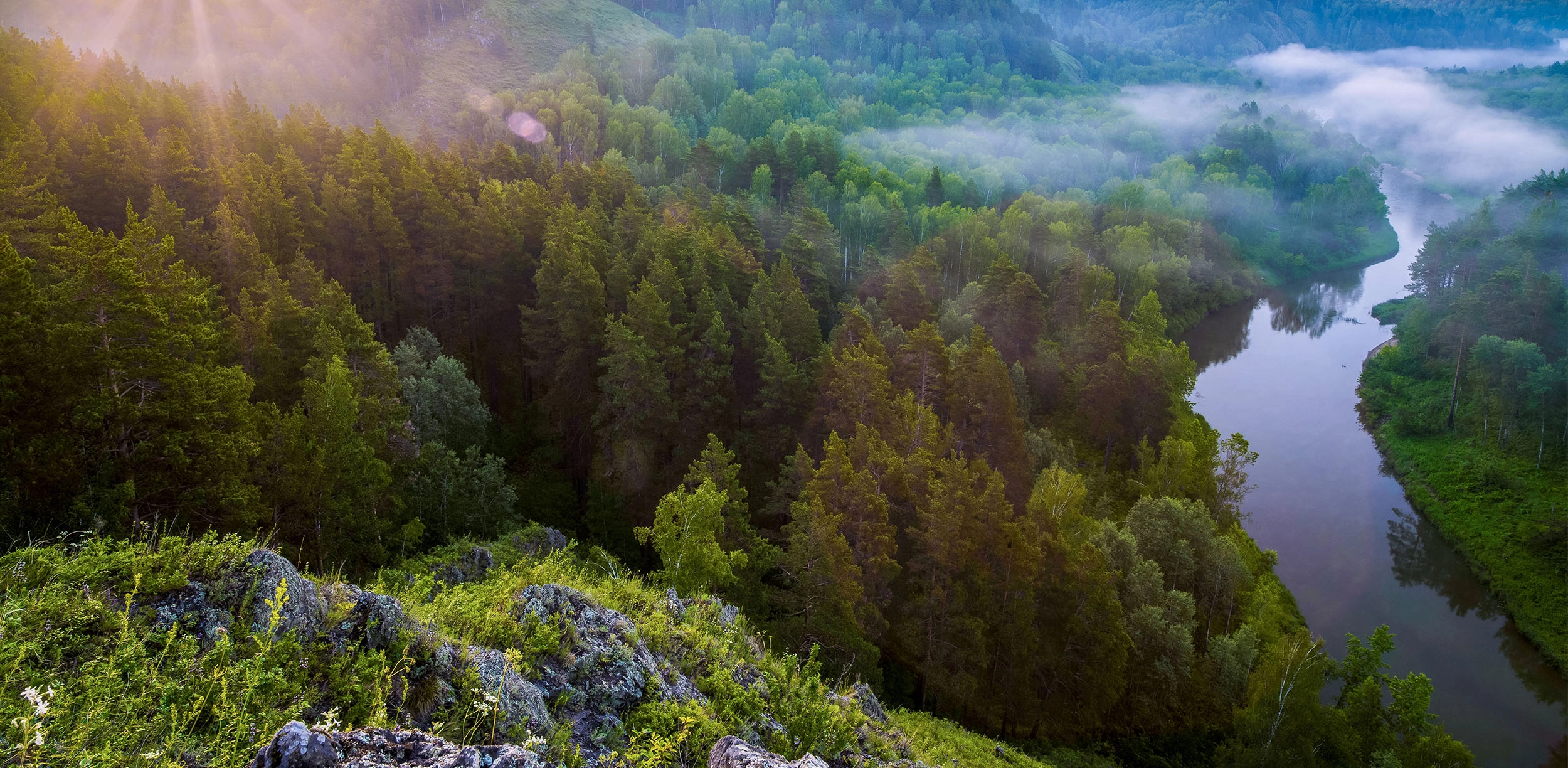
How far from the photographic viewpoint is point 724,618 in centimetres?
1678

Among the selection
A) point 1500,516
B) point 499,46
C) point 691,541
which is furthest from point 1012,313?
point 499,46

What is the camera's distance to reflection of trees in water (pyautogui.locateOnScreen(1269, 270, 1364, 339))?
86.4 m

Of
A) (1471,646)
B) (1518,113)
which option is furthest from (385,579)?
(1518,113)

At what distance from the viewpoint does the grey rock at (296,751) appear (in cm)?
584

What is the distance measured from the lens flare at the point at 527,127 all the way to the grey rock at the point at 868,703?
9245cm

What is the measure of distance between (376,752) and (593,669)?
478 centimetres

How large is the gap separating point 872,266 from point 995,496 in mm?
40517

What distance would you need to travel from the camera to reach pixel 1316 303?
94.6m

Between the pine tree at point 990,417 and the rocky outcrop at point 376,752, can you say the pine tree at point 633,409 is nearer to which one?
the pine tree at point 990,417

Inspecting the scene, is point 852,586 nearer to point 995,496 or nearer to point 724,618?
point 995,496

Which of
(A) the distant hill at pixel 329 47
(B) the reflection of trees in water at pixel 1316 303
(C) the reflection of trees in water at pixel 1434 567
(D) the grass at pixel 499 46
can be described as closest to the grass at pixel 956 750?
(C) the reflection of trees in water at pixel 1434 567

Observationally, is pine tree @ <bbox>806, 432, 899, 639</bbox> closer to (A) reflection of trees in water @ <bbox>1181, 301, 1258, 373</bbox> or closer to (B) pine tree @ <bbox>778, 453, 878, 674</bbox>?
(B) pine tree @ <bbox>778, 453, 878, 674</bbox>

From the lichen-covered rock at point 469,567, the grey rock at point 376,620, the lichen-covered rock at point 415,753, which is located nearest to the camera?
the lichen-covered rock at point 415,753

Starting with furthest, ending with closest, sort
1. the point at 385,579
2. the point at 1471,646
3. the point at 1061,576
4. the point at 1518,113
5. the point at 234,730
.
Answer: the point at 1518,113, the point at 1471,646, the point at 1061,576, the point at 385,579, the point at 234,730
